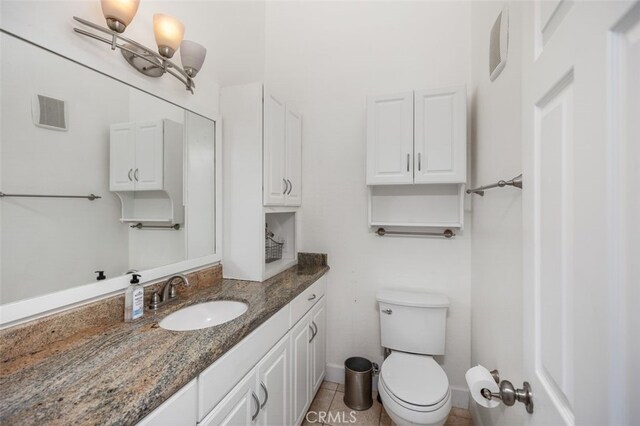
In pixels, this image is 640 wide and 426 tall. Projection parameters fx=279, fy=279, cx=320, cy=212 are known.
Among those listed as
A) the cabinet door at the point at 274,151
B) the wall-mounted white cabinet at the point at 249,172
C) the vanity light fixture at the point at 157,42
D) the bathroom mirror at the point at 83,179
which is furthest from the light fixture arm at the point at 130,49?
the cabinet door at the point at 274,151

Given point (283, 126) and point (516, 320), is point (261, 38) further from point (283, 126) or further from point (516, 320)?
point (516, 320)

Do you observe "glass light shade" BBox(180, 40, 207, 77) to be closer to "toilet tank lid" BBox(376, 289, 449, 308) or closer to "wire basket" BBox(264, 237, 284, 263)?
"wire basket" BBox(264, 237, 284, 263)

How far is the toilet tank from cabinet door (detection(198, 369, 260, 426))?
101cm

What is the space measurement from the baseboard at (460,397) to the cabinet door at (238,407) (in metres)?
1.48

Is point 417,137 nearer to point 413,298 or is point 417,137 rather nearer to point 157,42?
point 413,298

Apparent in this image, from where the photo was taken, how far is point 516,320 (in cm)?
109

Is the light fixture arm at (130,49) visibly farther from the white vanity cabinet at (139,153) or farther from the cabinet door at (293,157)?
the cabinet door at (293,157)

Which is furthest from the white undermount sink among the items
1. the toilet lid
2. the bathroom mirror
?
the toilet lid

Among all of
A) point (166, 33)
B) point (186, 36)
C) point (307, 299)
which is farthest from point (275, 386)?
point (186, 36)

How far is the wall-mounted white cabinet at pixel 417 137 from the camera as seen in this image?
1688 millimetres

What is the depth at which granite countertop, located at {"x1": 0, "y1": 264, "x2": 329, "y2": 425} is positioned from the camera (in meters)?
0.62

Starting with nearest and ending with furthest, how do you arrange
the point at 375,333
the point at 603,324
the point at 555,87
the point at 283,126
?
1. the point at 603,324
2. the point at 555,87
3. the point at 283,126
4. the point at 375,333

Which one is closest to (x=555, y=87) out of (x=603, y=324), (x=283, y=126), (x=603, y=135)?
(x=603, y=135)

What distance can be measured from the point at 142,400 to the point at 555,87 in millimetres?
1118
